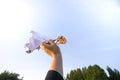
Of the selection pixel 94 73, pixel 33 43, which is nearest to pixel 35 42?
pixel 33 43

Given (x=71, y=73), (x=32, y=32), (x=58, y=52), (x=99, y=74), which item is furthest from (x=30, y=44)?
(x=71, y=73)

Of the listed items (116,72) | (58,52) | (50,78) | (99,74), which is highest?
(116,72)

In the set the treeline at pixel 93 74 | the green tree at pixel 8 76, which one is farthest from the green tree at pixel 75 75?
the green tree at pixel 8 76

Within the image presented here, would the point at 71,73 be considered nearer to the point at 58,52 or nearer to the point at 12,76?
the point at 12,76

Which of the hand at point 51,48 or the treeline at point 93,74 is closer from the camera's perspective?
the hand at point 51,48

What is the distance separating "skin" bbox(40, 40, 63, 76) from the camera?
3248 millimetres

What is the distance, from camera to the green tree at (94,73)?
50188 mm

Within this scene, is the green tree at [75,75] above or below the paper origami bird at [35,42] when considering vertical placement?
above

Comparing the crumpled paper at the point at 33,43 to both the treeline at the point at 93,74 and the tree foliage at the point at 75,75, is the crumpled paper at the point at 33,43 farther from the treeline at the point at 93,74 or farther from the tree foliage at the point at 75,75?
the tree foliage at the point at 75,75

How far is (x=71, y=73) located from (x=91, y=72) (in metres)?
4.75

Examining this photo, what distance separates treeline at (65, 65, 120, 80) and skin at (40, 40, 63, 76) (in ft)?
155

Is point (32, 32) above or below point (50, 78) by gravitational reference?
above

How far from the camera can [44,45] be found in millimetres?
3514

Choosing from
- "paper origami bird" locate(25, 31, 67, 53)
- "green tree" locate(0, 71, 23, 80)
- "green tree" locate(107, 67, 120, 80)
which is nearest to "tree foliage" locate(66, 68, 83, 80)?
"green tree" locate(107, 67, 120, 80)
